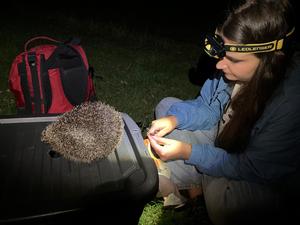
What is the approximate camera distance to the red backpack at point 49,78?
11.6 feet

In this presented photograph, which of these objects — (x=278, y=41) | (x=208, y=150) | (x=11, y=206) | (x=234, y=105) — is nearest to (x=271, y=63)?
(x=278, y=41)

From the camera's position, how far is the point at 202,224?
3.12 metres

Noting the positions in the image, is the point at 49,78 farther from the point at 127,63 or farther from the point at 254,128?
the point at 127,63

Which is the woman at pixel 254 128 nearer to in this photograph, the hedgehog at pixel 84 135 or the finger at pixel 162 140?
the finger at pixel 162 140

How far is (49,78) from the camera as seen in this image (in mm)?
3607

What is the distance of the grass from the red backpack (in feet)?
2.47

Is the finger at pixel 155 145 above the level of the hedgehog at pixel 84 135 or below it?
below

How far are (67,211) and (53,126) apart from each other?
0.66m

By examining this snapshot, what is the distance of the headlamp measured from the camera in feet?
7.54

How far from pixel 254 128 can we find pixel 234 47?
65cm

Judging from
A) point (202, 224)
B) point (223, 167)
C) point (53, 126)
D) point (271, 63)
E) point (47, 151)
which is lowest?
point (202, 224)

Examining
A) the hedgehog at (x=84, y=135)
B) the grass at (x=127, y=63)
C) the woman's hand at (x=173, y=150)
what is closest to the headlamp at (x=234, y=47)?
the woman's hand at (x=173, y=150)

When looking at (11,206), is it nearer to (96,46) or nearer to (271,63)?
(271,63)

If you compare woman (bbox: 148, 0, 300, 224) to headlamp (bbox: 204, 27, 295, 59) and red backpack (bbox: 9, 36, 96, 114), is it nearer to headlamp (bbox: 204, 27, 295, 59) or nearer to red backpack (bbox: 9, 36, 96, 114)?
headlamp (bbox: 204, 27, 295, 59)
